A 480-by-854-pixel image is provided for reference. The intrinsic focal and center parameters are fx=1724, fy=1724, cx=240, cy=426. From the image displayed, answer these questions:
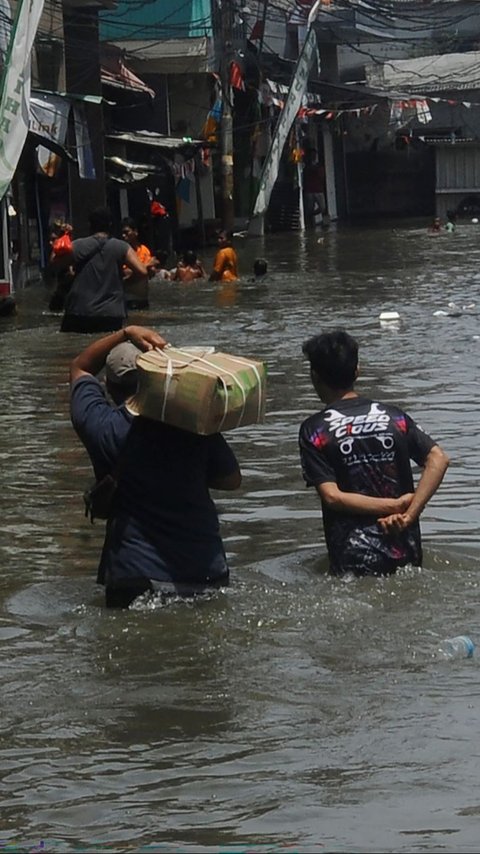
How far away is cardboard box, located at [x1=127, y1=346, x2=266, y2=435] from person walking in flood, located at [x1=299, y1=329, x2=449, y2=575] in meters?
0.52

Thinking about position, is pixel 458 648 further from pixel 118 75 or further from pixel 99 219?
pixel 118 75

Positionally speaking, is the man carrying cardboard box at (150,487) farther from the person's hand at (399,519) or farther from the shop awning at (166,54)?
the shop awning at (166,54)

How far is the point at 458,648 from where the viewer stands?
6012 mm

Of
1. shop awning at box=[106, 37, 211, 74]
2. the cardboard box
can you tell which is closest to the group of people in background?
the cardboard box

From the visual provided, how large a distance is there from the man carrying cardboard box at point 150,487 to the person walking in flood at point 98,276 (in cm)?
879

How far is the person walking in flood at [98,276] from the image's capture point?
50.3ft

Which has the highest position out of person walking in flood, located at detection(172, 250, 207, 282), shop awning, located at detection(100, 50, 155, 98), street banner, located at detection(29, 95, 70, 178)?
shop awning, located at detection(100, 50, 155, 98)

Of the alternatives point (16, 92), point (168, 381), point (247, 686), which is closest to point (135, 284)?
point (16, 92)

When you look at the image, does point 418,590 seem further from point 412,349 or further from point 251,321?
point 251,321

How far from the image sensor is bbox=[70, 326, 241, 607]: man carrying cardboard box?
639 centimetres

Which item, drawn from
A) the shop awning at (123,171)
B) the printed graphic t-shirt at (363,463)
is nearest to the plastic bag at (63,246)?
the printed graphic t-shirt at (363,463)

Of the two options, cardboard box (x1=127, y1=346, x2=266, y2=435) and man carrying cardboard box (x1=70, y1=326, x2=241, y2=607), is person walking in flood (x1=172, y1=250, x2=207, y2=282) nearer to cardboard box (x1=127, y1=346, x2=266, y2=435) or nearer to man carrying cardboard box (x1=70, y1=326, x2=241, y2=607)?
man carrying cardboard box (x1=70, y1=326, x2=241, y2=607)

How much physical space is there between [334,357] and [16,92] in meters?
11.1

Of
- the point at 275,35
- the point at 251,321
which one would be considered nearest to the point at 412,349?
the point at 251,321
